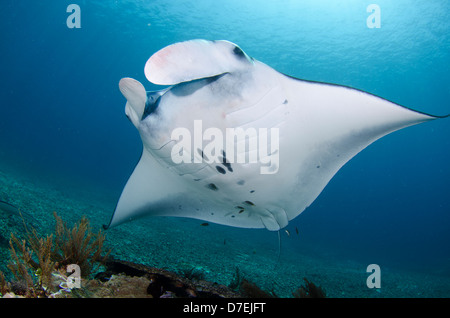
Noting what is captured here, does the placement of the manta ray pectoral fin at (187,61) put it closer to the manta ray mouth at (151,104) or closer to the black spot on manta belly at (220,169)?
the manta ray mouth at (151,104)

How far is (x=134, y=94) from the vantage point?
6.36ft

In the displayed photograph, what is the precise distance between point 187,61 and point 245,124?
780 millimetres

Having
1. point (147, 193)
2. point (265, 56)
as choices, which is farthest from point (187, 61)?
point (265, 56)

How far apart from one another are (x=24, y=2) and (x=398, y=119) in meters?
39.5

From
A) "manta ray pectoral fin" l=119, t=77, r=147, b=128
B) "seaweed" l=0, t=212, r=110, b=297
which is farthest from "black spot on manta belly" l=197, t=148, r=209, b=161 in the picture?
"seaweed" l=0, t=212, r=110, b=297

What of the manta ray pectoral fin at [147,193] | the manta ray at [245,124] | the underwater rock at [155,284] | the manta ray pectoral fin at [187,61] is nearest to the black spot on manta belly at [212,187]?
the manta ray at [245,124]

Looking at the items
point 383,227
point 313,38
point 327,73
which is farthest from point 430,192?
point 313,38

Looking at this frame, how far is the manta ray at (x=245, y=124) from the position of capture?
1719 mm

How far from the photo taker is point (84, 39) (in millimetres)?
33344

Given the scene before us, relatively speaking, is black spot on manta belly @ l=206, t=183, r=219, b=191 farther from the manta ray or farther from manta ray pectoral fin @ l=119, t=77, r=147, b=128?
manta ray pectoral fin @ l=119, t=77, r=147, b=128

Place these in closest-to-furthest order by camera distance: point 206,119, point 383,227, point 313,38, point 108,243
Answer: point 206,119 → point 108,243 → point 313,38 → point 383,227

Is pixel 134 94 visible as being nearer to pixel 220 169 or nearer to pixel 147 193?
pixel 220 169

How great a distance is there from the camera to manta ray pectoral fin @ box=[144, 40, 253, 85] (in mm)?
1394
